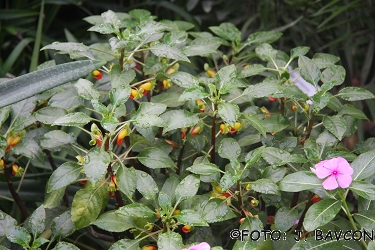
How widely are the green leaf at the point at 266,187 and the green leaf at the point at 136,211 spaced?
181mm

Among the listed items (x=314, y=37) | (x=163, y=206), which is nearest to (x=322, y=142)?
(x=163, y=206)

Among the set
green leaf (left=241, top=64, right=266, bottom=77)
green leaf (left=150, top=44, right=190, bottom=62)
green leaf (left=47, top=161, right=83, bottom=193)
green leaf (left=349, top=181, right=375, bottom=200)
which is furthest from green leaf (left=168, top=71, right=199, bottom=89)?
green leaf (left=349, top=181, right=375, bottom=200)

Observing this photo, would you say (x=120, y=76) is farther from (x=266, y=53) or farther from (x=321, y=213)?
(x=321, y=213)

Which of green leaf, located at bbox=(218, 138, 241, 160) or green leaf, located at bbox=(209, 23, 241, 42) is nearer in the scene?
green leaf, located at bbox=(218, 138, 241, 160)

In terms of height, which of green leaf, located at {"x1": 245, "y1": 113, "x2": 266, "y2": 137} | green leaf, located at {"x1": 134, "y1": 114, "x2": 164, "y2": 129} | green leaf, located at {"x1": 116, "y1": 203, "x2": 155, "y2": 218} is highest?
green leaf, located at {"x1": 134, "y1": 114, "x2": 164, "y2": 129}

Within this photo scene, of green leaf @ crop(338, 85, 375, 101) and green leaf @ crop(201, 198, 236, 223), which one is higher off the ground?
green leaf @ crop(338, 85, 375, 101)

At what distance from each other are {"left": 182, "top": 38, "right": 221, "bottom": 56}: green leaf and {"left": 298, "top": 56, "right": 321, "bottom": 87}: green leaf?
0.62 feet

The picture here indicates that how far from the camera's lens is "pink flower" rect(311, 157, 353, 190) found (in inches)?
31.9

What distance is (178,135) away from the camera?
1.27 m

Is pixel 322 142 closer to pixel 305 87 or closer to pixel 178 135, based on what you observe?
pixel 305 87

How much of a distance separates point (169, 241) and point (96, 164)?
169 mm

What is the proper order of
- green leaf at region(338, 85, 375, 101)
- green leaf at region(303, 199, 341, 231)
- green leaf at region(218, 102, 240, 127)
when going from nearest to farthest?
1. green leaf at region(303, 199, 341, 231)
2. green leaf at region(218, 102, 240, 127)
3. green leaf at region(338, 85, 375, 101)

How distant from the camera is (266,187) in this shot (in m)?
0.87

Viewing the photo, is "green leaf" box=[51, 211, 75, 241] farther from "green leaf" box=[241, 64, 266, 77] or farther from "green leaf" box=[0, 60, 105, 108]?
"green leaf" box=[241, 64, 266, 77]
